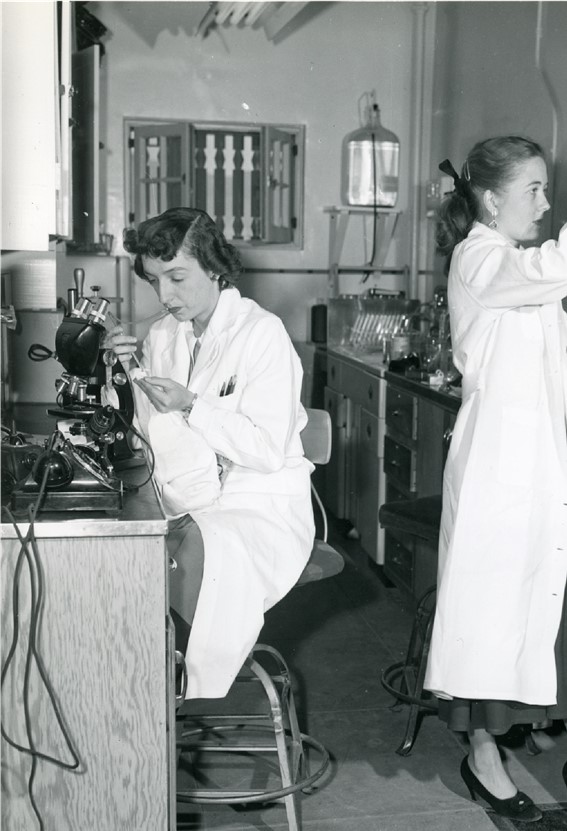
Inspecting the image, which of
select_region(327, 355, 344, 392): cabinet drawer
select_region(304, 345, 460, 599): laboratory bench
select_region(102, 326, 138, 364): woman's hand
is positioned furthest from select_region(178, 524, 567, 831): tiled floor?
select_region(327, 355, 344, 392): cabinet drawer

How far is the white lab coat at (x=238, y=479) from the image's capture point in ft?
6.54

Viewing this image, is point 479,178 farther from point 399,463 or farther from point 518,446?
point 399,463

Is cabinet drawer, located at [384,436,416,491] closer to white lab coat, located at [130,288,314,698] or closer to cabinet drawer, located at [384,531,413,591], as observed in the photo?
cabinet drawer, located at [384,531,413,591]

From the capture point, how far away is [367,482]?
4.56 meters

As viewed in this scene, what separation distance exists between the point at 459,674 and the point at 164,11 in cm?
479

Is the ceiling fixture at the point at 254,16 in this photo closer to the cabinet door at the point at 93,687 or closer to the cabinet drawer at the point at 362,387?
the cabinet drawer at the point at 362,387

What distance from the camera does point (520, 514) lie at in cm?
224

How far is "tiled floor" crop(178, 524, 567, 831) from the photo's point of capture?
91.0 inches

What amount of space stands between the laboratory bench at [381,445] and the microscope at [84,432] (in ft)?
4.37

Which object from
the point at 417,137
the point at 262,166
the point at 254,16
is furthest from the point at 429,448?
the point at 254,16

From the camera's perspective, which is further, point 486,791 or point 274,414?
point 486,791

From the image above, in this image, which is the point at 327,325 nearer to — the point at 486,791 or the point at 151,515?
the point at 486,791

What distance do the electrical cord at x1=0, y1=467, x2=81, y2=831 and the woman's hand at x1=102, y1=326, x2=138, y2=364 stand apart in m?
0.60

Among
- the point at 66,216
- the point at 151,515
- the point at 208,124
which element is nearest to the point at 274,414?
the point at 151,515
